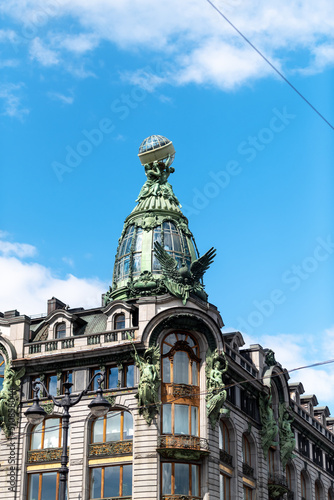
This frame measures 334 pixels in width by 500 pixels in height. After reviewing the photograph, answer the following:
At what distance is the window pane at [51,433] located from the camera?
57.4 metres

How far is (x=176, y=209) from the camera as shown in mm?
Answer: 68938

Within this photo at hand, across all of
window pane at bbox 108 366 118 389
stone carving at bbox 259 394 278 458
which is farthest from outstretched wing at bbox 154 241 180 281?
stone carving at bbox 259 394 278 458

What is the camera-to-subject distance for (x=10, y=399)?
192ft

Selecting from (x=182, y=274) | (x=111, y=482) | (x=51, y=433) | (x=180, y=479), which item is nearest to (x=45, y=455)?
(x=51, y=433)

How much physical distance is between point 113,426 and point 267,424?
15.3m

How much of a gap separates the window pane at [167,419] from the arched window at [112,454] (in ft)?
7.11

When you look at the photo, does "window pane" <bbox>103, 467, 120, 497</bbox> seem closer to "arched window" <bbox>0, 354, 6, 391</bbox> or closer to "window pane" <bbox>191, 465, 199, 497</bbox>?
"window pane" <bbox>191, 465, 199, 497</bbox>

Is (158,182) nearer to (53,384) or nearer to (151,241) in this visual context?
(151,241)

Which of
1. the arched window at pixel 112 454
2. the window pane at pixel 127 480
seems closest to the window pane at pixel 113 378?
the arched window at pixel 112 454

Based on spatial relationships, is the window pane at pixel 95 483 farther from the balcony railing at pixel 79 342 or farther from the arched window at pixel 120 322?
the arched window at pixel 120 322

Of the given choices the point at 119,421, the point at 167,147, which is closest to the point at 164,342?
the point at 119,421

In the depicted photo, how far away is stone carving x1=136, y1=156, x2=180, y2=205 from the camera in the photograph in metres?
69.5

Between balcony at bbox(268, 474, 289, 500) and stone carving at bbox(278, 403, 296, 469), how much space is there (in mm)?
1668

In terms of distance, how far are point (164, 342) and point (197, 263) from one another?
717cm
